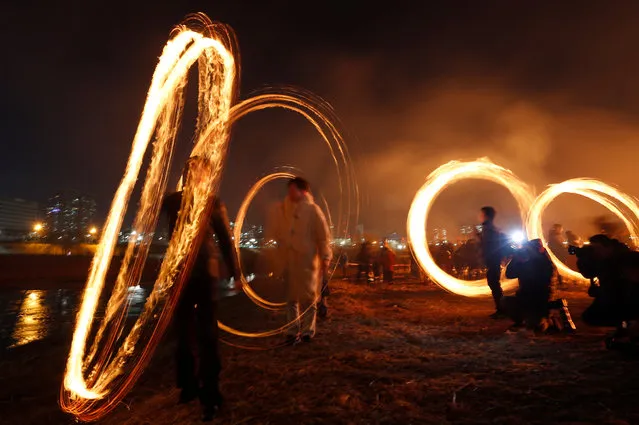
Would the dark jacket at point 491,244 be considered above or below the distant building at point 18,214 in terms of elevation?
below

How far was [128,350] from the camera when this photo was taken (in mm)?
6758

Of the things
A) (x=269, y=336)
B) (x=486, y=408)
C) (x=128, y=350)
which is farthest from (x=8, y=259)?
(x=486, y=408)

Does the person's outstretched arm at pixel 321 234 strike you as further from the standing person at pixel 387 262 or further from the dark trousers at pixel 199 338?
the standing person at pixel 387 262

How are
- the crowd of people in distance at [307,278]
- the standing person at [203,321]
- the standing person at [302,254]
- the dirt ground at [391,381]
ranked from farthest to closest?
the standing person at [302,254], the crowd of people in distance at [307,278], the standing person at [203,321], the dirt ground at [391,381]

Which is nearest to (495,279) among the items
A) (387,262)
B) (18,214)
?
(387,262)

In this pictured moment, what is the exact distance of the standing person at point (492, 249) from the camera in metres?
8.16

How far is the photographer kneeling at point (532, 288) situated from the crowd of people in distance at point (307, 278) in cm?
1

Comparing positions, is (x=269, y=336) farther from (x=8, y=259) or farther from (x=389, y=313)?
(x=8, y=259)

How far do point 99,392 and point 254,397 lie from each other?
202 centimetres

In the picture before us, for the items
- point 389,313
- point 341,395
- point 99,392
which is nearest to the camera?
point 341,395

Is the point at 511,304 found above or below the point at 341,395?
above

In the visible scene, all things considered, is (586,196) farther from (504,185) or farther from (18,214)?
(18,214)

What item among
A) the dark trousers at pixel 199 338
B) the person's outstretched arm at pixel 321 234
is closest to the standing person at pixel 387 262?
the person's outstretched arm at pixel 321 234

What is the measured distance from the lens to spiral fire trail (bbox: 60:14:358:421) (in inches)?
174
